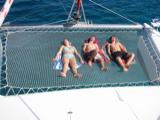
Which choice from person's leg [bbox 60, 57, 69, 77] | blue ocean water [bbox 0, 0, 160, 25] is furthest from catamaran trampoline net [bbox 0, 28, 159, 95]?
blue ocean water [bbox 0, 0, 160, 25]

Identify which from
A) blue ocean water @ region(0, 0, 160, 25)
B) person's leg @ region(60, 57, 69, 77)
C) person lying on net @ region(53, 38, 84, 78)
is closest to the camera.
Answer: person's leg @ region(60, 57, 69, 77)

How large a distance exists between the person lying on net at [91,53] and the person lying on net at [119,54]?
0.57m

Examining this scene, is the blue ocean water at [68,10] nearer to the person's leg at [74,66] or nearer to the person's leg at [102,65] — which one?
the person's leg at [74,66]

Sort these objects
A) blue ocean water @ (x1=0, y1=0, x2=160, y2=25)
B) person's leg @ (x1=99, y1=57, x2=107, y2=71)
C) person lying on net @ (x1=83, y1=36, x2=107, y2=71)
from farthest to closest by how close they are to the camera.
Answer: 1. blue ocean water @ (x1=0, y1=0, x2=160, y2=25)
2. person lying on net @ (x1=83, y1=36, x2=107, y2=71)
3. person's leg @ (x1=99, y1=57, x2=107, y2=71)

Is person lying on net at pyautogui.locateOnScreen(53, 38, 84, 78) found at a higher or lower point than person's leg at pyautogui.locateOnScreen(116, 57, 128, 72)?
higher

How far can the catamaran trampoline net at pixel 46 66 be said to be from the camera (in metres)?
11.0

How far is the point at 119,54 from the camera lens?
12602 millimetres

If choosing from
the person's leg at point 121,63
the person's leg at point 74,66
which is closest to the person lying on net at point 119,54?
the person's leg at point 121,63

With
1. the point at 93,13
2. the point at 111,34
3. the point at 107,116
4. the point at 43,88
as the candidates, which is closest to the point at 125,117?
the point at 107,116

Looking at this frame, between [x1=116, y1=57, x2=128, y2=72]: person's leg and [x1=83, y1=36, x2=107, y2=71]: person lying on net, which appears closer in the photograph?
[x1=116, y1=57, x2=128, y2=72]: person's leg

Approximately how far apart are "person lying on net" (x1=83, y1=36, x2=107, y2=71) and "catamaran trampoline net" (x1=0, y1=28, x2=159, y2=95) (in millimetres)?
220

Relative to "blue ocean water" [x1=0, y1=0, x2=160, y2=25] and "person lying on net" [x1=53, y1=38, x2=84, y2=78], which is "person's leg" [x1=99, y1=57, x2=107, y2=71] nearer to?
"person lying on net" [x1=53, y1=38, x2=84, y2=78]

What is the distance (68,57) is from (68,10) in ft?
28.5

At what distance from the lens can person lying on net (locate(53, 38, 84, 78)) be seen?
458 inches
